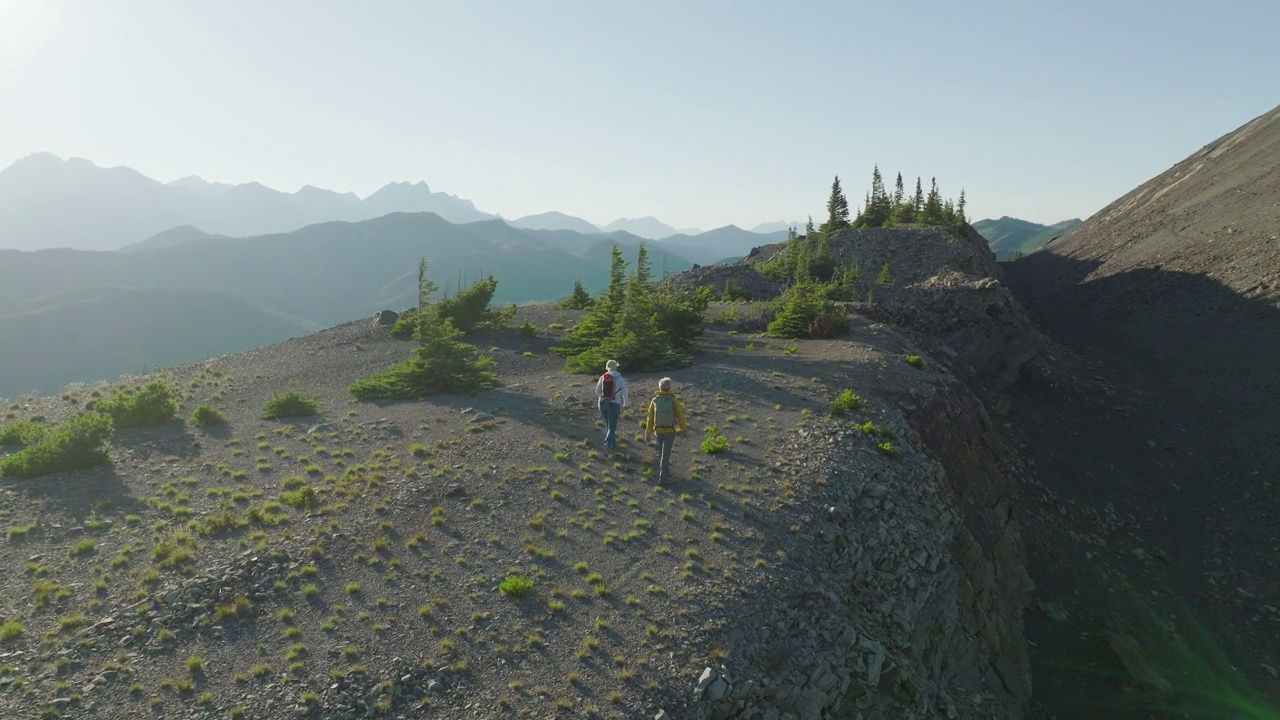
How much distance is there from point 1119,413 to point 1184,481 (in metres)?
7.44

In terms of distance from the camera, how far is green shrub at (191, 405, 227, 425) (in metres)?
23.3

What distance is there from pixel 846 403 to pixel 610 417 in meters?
8.01

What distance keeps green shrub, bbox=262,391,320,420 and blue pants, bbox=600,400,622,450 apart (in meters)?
12.2

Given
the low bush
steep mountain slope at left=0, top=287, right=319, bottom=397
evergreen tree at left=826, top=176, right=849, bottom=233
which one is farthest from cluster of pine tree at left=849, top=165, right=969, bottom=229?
steep mountain slope at left=0, top=287, right=319, bottom=397

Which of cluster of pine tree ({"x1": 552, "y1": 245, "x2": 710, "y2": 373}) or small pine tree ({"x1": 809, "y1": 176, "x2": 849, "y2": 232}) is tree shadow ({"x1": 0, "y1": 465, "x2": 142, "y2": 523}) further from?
small pine tree ({"x1": 809, "y1": 176, "x2": 849, "y2": 232})

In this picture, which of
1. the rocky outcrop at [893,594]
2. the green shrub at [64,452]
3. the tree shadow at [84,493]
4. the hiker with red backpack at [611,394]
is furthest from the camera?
the hiker with red backpack at [611,394]

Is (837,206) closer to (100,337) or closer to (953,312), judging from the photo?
(953,312)

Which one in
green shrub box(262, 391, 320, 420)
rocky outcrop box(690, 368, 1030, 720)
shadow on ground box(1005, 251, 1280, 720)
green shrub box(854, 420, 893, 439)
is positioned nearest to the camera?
rocky outcrop box(690, 368, 1030, 720)

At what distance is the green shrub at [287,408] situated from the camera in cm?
2416

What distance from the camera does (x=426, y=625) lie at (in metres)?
12.2

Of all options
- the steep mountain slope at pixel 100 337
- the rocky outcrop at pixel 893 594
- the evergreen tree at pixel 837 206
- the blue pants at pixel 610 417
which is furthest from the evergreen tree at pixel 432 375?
the steep mountain slope at pixel 100 337

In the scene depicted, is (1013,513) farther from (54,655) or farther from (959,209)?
(959,209)

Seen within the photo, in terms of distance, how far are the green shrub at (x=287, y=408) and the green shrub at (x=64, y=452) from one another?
4.87 m

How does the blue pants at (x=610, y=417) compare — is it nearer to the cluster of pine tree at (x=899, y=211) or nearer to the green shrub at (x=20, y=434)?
the green shrub at (x=20, y=434)
